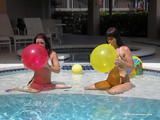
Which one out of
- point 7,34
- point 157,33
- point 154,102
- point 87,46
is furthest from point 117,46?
point 157,33

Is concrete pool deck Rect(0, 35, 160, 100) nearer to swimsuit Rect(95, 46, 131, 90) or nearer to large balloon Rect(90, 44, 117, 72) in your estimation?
swimsuit Rect(95, 46, 131, 90)

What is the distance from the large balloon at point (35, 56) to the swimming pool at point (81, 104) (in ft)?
1.92

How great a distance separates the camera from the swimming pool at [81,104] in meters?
4.88

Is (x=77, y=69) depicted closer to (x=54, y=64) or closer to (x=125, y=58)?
(x=54, y=64)

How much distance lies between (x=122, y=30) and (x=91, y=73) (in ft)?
30.7

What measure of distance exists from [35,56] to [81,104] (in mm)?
952

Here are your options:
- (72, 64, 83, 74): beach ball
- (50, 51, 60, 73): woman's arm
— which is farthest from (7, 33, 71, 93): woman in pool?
(72, 64, 83, 74): beach ball

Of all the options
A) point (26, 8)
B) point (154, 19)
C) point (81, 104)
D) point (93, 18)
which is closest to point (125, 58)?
point (81, 104)

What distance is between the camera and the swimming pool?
4.88 meters

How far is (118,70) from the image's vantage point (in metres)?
6.02

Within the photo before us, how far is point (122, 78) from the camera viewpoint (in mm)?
6082

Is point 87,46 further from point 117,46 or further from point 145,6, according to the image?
point 145,6

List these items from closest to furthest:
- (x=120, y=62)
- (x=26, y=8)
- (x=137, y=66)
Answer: (x=120, y=62) → (x=137, y=66) → (x=26, y=8)

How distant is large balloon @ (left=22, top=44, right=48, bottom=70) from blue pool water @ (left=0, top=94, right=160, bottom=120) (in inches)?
22.9
